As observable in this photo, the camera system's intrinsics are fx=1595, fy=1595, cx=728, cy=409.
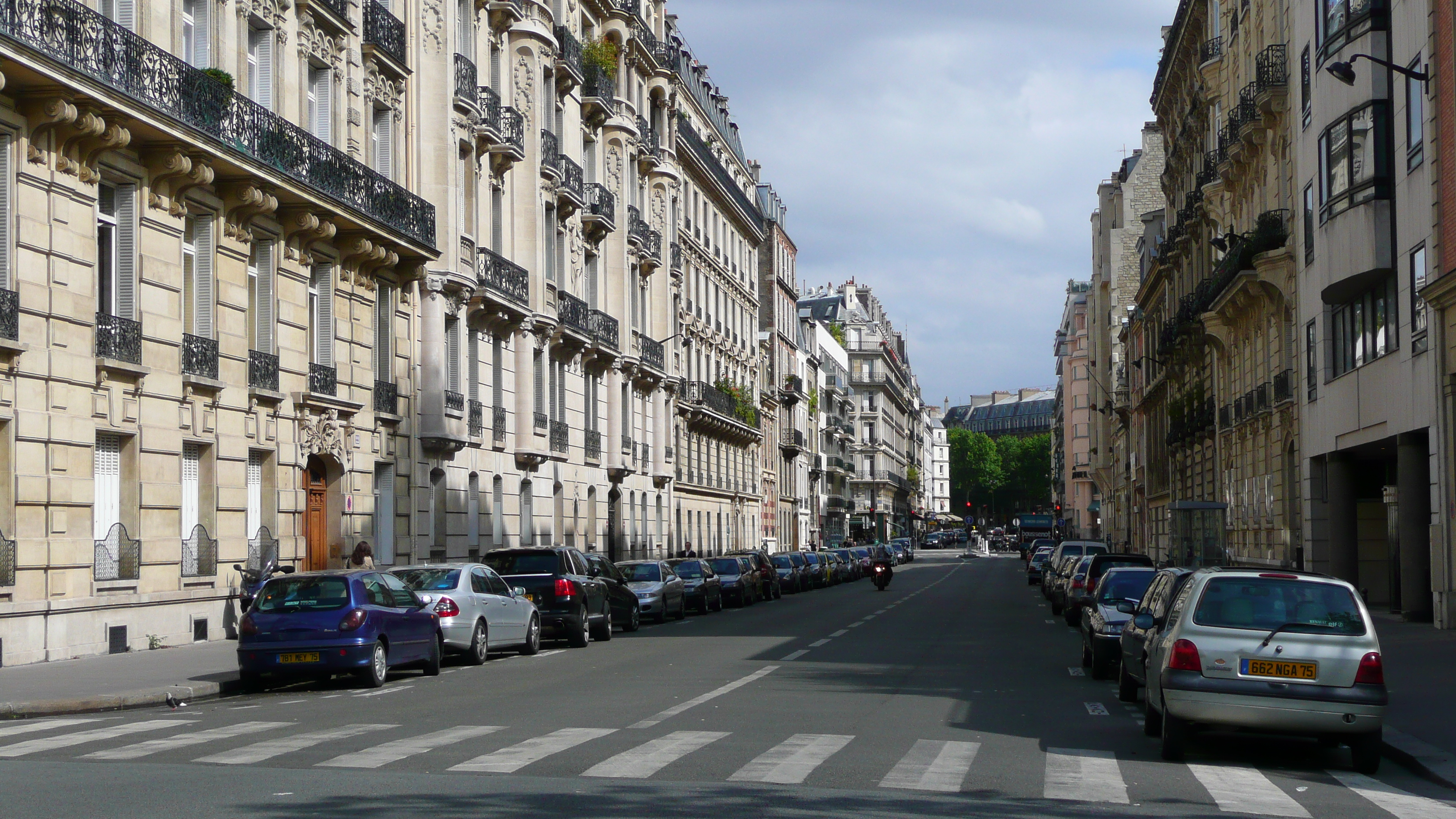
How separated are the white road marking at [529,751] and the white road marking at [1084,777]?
3666mm

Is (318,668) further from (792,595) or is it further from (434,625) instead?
(792,595)

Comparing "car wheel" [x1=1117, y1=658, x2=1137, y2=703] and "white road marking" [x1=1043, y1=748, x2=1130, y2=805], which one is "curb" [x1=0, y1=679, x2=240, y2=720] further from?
"car wheel" [x1=1117, y1=658, x2=1137, y2=703]

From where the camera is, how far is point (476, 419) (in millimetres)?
38375

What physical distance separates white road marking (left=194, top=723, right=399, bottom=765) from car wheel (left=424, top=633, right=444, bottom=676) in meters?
5.77

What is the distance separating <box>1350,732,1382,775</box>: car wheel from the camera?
11.9 m

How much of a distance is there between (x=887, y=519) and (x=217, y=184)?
124m

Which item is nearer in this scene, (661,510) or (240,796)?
(240,796)

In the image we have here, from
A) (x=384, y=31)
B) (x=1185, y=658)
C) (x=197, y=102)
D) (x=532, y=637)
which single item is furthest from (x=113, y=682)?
(x=384, y=31)

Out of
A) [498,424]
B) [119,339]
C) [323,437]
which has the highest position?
[119,339]

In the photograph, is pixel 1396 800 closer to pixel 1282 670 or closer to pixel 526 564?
pixel 1282 670

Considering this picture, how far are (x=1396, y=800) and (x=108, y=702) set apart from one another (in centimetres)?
1225

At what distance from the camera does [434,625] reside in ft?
66.2

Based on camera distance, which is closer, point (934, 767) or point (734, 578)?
point (934, 767)

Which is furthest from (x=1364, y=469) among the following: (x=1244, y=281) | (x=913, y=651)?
(x=913, y=651)
